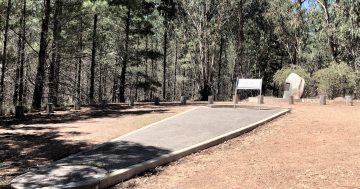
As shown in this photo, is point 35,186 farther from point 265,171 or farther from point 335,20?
point 335,20

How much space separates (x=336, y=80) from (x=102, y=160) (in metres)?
23.5

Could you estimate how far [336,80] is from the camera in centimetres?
2980

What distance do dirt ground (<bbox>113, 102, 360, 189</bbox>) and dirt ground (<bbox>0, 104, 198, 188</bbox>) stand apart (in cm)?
290

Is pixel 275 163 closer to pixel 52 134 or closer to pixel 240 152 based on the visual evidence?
pixel 240 152

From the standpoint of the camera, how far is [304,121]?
15.8 meters

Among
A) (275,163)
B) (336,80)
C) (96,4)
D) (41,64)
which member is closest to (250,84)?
(96,4)

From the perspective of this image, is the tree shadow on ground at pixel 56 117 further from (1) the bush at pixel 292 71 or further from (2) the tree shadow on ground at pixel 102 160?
(1) the bush at pixel 292 71

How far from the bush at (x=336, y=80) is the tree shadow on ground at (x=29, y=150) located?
21.2 metres

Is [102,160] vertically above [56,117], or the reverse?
[56,117]

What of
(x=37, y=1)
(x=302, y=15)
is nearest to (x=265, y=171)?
(x=37, y=1)

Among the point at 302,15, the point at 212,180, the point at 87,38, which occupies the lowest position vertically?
the point at 212,180

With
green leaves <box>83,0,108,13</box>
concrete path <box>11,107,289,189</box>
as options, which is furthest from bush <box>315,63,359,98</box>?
green leaves <box>83,0,108,13</box>

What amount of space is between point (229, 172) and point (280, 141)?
350 centimetres

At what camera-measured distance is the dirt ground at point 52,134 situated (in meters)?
10.7
